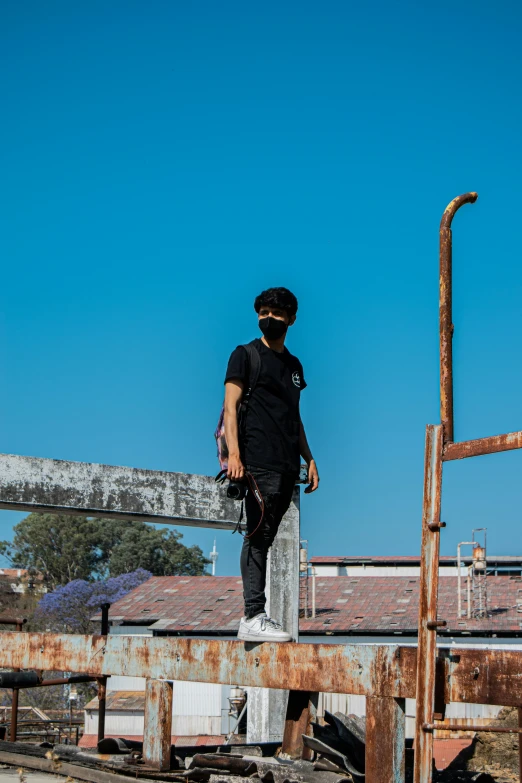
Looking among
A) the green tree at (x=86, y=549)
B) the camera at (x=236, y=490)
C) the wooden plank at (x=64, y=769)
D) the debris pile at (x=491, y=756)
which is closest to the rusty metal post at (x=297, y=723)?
the wooden plank at (x=64, y=769)

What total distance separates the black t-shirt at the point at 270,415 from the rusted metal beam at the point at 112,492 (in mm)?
3876

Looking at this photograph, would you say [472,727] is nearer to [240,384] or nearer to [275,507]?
[275,507]

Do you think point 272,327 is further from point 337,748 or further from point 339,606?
point 339,606

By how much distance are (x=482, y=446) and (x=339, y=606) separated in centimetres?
2758

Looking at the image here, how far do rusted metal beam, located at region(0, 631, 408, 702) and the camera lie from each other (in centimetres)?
63

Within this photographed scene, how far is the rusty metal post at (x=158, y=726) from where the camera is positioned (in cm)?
389

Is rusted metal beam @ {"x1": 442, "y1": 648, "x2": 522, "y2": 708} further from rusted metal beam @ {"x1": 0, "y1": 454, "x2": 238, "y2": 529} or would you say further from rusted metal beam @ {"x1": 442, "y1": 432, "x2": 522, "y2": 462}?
rusted metal beam @ {"x1": 0, "y1": 454, "x2": 238, "y2": 529}

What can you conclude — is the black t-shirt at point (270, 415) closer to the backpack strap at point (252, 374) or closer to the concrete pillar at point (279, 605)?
the backpack strap at point (252, 374)

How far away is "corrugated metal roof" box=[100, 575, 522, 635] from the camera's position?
86.6ft

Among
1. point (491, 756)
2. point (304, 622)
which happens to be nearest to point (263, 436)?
point (491, 756)

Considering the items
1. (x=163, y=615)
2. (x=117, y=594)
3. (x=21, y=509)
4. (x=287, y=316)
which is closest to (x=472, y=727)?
(x=287, y=316)

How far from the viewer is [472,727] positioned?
103 inches

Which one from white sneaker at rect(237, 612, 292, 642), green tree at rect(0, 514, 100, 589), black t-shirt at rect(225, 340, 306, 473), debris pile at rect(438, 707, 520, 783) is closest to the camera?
white sneaker at rect(237, 612, 292, 642)

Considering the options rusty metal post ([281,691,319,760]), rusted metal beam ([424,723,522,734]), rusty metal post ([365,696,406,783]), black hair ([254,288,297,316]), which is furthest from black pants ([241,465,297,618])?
rusted metal beam ([424,723,522,734])
